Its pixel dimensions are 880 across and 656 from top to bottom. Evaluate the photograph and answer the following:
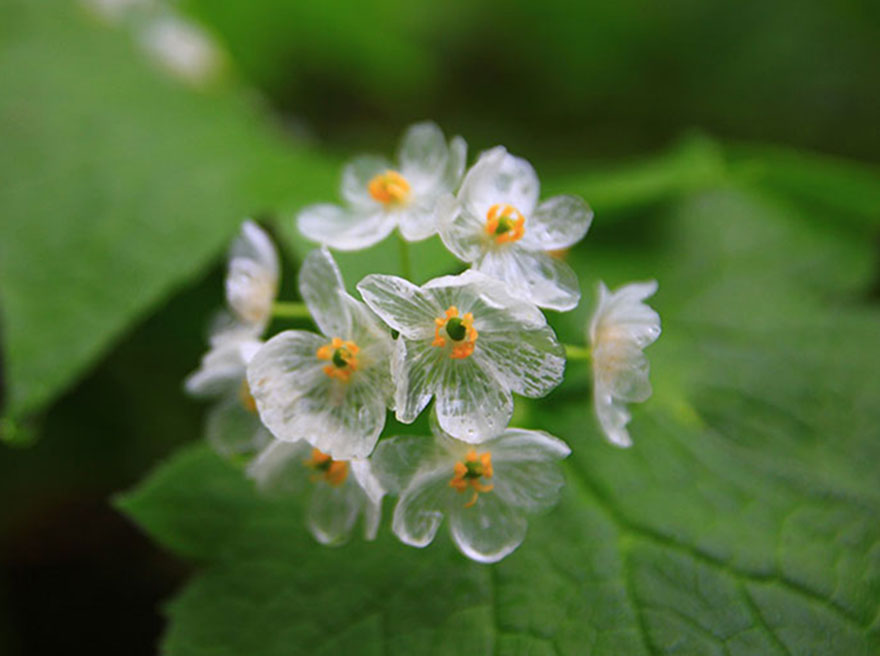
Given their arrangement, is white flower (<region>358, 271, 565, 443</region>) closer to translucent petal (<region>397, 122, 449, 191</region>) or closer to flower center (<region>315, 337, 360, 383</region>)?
flower center (<region>315, 337, 360, 383</region>)

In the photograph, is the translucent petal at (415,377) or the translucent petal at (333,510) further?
the translucent petal at (333,510)

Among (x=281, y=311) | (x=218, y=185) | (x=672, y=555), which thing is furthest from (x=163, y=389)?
(x=672, y=555)

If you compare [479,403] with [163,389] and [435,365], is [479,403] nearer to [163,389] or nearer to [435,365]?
[435,365]

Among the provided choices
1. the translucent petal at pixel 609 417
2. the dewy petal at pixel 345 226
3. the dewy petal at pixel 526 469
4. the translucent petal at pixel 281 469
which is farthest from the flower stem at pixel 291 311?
the translucent petal at pixel 609 417

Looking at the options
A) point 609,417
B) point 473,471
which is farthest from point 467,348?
point 609,417

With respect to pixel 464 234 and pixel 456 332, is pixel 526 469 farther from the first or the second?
pixel 464 234

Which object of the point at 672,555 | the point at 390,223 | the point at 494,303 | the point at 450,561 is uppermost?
the point at 390,223

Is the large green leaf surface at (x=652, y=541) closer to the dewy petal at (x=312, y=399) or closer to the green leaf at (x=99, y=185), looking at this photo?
the dewy petal at (x=312, y=399)

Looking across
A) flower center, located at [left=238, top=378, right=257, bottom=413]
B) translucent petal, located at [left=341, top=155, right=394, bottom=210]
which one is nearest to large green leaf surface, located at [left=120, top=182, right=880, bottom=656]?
flower center, located at [left=238, top=378, right=257, bottom=413]
